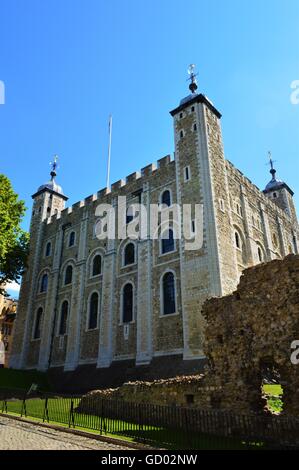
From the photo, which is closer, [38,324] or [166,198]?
[166,198]

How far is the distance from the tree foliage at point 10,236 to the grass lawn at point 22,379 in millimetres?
6036

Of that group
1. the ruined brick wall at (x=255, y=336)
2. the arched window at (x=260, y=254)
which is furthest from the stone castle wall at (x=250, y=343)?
the arched window at (x=260, y=254)

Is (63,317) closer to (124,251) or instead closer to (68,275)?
(68,275)

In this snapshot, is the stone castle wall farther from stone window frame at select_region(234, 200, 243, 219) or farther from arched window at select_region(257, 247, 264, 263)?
arched window at select_region(257, 247, 264, 263)

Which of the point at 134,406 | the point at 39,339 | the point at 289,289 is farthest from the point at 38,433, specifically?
the point at 39,339

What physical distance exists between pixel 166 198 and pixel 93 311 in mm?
10409

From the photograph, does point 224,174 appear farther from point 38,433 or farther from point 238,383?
point 38,433

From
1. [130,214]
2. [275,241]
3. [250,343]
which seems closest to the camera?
[250,343]

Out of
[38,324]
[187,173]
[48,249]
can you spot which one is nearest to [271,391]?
[187,173]

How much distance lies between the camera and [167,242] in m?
24.2

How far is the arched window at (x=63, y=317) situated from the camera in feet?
97.7

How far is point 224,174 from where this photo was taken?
25406mm

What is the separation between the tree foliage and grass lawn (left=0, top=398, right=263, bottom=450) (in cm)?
1224

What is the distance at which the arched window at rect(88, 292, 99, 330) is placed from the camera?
27469 mm
